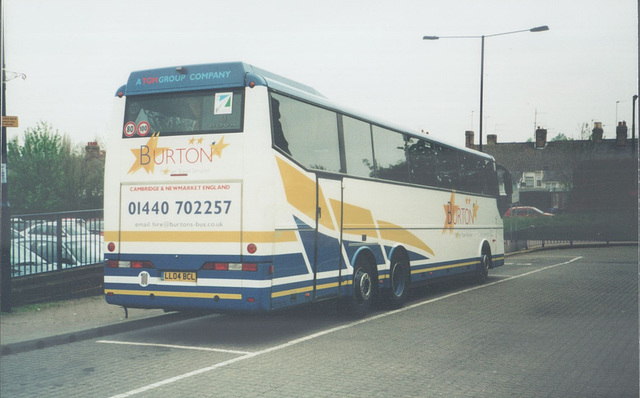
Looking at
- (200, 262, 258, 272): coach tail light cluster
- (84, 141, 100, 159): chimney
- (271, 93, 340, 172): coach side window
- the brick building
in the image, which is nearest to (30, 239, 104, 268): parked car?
(200, 262, 258, 272): coach tail light cluster

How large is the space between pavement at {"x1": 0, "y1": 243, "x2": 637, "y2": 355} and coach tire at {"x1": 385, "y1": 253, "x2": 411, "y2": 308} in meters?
3.62

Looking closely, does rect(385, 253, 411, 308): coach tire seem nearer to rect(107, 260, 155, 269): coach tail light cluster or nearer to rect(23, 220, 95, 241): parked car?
rect(107, 260, 155, 269): coach tail light cluster

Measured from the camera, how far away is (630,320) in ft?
36.9

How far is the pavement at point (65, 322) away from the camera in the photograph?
9.24 meters

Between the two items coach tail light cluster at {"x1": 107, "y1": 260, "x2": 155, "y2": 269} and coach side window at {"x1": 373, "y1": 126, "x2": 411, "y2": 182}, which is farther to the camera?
coach side window at {"x1": 373, "y1": 126, "x2": 411, "y2": 182}

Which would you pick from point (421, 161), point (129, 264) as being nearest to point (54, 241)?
point (129, 264)

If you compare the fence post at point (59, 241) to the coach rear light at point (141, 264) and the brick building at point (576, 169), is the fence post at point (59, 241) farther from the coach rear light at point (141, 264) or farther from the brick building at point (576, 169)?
the brick building at point (576, 169)

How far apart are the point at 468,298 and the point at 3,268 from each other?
8.94 metres

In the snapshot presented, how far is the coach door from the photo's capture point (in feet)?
34.0

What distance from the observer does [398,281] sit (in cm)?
1340

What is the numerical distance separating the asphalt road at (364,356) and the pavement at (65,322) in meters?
0.21

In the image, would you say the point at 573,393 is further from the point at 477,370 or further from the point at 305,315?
the point at 305,315

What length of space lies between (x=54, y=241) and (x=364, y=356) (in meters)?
7.30

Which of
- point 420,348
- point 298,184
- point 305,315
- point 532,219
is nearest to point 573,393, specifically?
point 420,348
